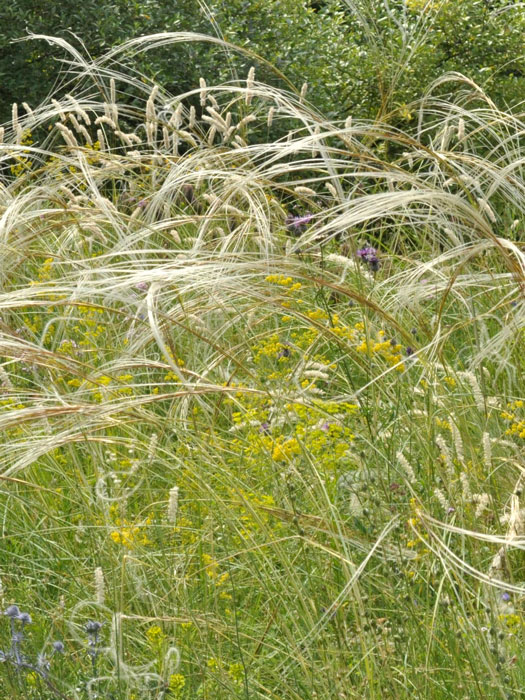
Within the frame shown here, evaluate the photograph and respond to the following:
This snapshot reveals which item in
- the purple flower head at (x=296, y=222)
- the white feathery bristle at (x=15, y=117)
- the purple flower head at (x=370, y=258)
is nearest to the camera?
the purple flower head at (x=296, y=222)

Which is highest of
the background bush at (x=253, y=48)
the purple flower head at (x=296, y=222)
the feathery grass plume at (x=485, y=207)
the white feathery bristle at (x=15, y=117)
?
the feathery grass plume at (x=485, y=207)

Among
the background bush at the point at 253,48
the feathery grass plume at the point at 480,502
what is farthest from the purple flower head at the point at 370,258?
the background bush at the point at 253,48

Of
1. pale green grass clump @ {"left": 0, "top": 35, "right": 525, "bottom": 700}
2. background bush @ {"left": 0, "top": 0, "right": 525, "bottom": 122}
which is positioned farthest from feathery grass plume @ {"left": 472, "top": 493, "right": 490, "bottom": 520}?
background bush @ {"left": 0, "top": 0, "right": 525, "bottom": 122}

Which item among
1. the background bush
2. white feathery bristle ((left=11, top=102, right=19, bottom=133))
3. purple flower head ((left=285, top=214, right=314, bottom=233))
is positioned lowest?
the background bush

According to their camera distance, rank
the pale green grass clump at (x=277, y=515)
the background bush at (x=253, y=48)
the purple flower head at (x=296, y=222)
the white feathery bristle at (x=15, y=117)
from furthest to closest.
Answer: the background bush at (x=253, y=48) < the white feathery bristle at (x=15, y=117) < the purple flower head at (x=296, y=222) < the pale green grass clump at (x=277, y=515)

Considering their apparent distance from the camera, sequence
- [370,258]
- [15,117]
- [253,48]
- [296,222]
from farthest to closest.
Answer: [253,48] → [15,117] → [370,258] → [296,222]

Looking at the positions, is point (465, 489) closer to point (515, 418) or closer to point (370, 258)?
point (515, 418)

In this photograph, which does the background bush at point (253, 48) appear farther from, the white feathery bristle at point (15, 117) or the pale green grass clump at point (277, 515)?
the pale green grass clump at point (277, 515)

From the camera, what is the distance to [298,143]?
1.96 meters

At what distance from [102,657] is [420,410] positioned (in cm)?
94

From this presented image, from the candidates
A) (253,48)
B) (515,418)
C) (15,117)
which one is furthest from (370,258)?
(253,48)

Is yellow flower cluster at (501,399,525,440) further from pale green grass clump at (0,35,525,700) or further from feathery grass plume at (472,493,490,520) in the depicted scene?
feathery grass plume at (472,493,490,520)

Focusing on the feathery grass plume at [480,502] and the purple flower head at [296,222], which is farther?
the purple flower head at [296,222]

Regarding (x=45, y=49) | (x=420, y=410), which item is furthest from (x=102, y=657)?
(x=45, y=49)
